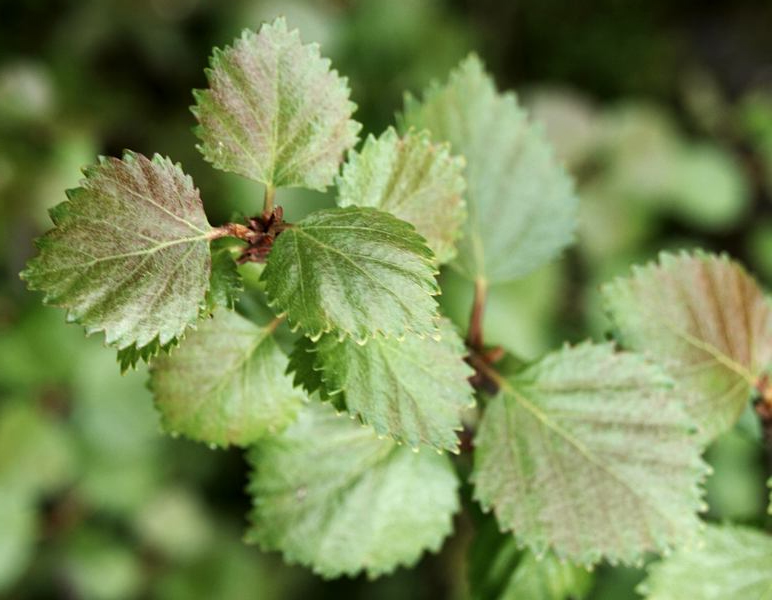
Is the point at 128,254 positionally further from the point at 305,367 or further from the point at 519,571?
the point at 519,571

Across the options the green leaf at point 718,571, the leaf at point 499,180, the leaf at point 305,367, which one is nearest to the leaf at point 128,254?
the leaf at point 305,367

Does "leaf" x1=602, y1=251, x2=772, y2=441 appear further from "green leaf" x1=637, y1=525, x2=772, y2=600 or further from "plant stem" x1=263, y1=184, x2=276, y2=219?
"plant stem" x1=263, y1=184, x2=276, y2=219

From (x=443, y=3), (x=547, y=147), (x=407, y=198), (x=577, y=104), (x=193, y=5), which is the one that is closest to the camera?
(x=407, y=198)

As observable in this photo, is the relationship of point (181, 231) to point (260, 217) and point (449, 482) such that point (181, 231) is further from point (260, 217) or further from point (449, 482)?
point (449, 482)

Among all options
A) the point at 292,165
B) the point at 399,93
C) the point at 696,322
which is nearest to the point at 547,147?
the point at 696,322

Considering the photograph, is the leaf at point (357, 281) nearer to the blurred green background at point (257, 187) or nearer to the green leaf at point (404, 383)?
the green leaf at point (404, 383)
